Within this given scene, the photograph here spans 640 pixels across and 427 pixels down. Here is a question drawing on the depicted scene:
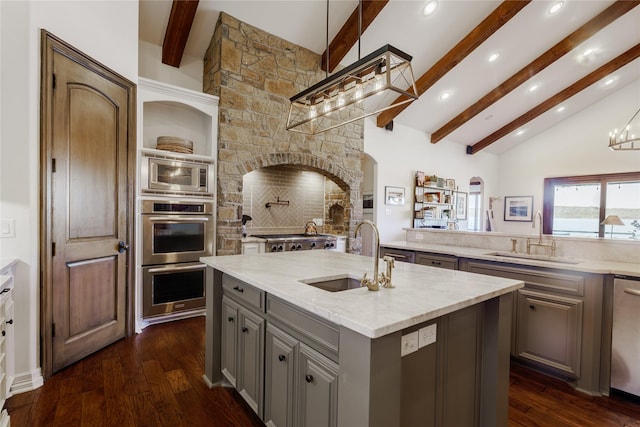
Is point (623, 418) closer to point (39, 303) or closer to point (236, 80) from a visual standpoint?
point (39, 303)

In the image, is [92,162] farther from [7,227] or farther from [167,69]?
[167,69]

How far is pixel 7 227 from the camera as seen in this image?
6.81ft

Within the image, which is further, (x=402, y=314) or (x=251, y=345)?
(x=251, y=345)

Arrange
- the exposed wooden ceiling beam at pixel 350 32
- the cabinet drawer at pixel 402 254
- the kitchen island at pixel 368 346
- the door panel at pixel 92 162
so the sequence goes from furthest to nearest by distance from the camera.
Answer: the exposed wooden ceiling beam at pixel 350 32 → the cabinet drawer at pixel 402 254 → the door panel at pixel 92 162 → the kitchen island at pixel 368 346

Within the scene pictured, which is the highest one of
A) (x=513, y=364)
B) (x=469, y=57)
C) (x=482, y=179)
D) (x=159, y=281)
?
(x=469, y=57)

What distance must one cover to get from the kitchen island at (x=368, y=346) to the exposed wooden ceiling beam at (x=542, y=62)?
5.35 m

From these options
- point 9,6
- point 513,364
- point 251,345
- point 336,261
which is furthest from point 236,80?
point 513,364

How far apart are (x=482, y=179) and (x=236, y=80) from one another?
710 centimetres

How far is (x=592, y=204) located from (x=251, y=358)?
28.4ft

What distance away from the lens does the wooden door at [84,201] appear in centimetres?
228

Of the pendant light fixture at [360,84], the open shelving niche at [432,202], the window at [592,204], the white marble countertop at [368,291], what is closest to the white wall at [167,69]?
the pendant light fixture at [360,84]

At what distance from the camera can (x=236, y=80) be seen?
12.7 feet

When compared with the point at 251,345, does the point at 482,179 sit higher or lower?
higher

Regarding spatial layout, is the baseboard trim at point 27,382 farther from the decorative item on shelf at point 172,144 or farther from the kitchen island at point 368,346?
the decorative item on shelf at point 172,144
